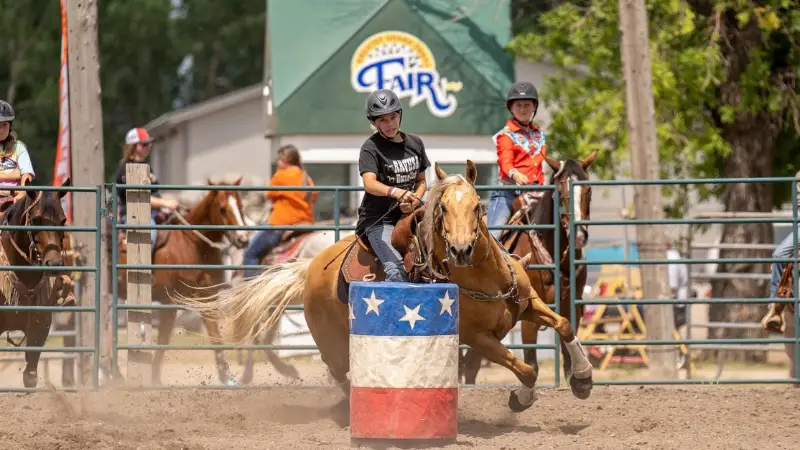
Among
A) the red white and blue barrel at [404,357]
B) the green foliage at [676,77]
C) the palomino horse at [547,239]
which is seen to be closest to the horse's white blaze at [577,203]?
the palomino horse at [547,239]

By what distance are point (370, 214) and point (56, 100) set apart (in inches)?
1304

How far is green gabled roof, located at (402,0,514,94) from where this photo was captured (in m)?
17.8

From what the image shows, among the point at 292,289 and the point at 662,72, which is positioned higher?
the point at 662,72

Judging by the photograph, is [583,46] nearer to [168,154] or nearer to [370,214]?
[370,214]

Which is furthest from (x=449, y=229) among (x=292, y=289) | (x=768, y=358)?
(x=768, y=358)

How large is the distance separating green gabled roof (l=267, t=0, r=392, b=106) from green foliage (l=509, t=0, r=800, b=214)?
7.55 feet

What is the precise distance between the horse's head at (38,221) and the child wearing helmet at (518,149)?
342 cm

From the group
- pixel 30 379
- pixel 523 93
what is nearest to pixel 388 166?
pixel 523 93

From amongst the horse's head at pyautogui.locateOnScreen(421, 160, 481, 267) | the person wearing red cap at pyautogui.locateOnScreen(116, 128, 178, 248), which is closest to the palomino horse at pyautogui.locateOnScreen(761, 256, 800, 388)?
the horse's head at pyautogui.locateOnScreen(421, 160, 481, 267)

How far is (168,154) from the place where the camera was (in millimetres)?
37938

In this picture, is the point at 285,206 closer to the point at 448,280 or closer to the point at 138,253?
the point at 138,253

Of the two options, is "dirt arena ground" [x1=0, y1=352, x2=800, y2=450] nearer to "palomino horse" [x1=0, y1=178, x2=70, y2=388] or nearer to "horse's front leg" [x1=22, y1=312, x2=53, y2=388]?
"horse's front leg" [x1=22, y1=312, x2=53, y2=388]

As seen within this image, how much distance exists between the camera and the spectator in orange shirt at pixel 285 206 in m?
13.1

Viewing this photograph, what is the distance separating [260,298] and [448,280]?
1.96 metres
